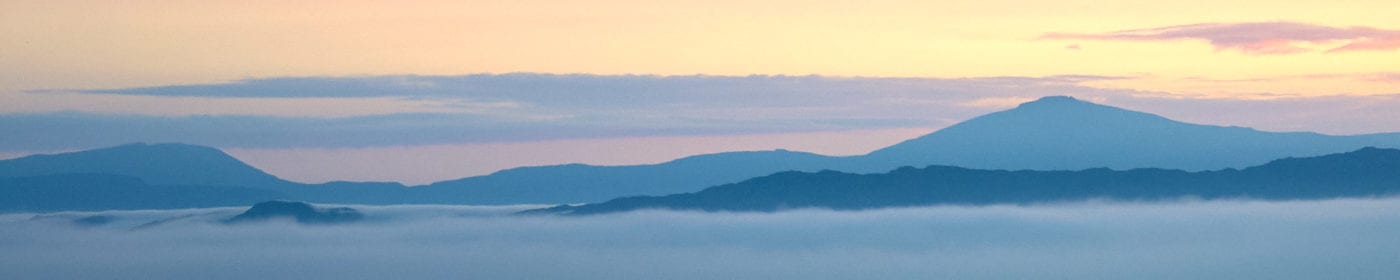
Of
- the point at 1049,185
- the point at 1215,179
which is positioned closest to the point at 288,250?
the point at 1049,185

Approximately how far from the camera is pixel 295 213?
5285 inches

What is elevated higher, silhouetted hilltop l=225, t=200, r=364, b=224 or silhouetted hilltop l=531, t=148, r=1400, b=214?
silhouetted hilltop l=531, t=148, r=1400, b=214

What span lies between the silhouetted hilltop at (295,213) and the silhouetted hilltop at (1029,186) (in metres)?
15.6

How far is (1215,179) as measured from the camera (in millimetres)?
143875

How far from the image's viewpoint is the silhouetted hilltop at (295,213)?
133250mm

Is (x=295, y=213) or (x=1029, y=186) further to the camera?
(x=1029, y=186)

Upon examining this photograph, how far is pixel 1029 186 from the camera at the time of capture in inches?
6033

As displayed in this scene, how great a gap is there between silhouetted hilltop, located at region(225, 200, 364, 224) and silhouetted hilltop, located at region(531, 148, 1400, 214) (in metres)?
15.6

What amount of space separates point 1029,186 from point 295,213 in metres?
59.8

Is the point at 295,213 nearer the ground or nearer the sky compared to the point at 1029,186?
nearer the ground

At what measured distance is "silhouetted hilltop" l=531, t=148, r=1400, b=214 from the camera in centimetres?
13662

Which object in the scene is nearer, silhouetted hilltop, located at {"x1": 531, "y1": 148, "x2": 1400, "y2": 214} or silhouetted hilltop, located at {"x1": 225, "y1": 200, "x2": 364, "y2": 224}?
silhouetted hilltop, located at {"x1": 225, "y1": 200, "x2": 364, "y2": 224}

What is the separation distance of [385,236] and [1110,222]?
188 feet

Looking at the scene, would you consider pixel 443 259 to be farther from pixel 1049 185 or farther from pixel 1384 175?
pixel 1384 175
